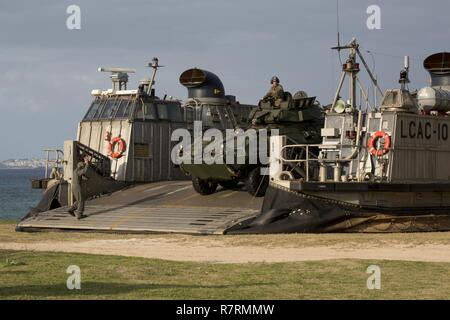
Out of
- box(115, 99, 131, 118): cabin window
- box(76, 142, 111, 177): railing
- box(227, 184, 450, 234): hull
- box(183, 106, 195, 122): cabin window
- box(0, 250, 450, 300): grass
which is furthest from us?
box(183, 106, 195, 122): cabin window

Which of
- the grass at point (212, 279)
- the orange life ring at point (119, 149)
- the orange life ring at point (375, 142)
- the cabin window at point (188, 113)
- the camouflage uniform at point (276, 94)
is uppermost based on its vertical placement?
the camouflage uniform at point (276, 94)

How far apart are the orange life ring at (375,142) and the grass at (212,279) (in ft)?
23.5

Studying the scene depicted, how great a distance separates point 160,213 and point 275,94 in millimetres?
4921

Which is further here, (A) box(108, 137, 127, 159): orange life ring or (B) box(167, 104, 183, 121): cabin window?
(B) box(167, 104, 183, 121): cabin window

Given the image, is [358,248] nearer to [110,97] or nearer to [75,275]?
[75,275]

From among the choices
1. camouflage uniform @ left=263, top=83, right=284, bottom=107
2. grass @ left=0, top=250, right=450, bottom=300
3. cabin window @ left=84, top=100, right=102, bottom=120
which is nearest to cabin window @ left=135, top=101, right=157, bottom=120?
cabin window @ left=84, top=100, right=102, bottom=120

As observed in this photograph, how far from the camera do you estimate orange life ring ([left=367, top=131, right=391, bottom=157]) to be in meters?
22.2

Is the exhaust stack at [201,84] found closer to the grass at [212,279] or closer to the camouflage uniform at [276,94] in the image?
the camouflage uniform at [276,94]

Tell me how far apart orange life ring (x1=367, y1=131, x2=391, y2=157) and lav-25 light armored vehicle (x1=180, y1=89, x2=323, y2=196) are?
68.8 inches

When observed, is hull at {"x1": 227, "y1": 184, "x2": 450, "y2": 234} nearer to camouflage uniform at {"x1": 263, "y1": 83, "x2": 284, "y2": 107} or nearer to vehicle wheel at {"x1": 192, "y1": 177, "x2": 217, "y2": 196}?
vehicle wheel at {"x1": 192, "y1": 177, "x2": 217, "y2": 196}

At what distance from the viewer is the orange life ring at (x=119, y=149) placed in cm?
2867

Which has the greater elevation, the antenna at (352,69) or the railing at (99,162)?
the antenna at (352,69)

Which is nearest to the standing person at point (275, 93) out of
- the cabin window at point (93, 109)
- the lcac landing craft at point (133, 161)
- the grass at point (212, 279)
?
the lcac landing craft at point (133, 161)

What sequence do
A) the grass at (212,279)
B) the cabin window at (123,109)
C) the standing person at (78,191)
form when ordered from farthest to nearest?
the cabin window at (123,109) → the standing person at (78,191) → the grass at (212,279)
